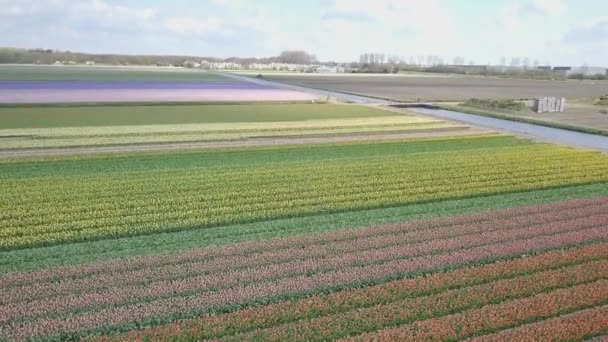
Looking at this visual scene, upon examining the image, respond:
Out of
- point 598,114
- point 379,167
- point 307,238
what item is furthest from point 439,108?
point 307,238

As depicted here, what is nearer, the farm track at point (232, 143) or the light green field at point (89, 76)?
the farm track at point (232, 143)

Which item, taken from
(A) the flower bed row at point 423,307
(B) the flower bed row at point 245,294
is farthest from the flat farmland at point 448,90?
(A) the flower bed row at point 423,307

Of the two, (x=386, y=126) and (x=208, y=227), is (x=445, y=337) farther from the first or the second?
(x=386, y=126)

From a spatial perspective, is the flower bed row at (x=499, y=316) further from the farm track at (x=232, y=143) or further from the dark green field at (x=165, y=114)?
the dark green field at (x=165, y=114)

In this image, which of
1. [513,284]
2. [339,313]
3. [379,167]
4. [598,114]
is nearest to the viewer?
[339,313]

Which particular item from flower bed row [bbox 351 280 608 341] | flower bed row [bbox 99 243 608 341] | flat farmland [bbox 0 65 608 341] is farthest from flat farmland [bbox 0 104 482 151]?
flower bed row [bbox 351 280 608 341]

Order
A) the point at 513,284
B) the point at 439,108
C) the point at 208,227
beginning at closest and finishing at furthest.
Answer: the point at 513,284 < the point at 208,227 < the point at 439,108

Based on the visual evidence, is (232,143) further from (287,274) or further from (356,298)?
(356,298)
